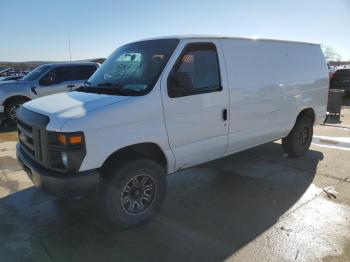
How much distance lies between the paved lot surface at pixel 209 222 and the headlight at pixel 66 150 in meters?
0.88

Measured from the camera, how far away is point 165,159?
412 cm

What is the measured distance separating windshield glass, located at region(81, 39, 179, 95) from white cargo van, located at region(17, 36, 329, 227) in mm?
16

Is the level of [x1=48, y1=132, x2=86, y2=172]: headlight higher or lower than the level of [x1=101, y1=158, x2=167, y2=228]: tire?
higher

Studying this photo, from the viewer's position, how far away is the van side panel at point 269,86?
188 inches

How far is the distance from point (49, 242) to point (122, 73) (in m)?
2.16

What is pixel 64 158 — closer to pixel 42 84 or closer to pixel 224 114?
pixel 224 114

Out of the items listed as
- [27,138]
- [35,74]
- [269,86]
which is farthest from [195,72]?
[35,74]

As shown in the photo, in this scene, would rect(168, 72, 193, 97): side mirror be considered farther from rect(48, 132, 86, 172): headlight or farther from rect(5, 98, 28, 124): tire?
rect(5, 98, 28, 124): tire

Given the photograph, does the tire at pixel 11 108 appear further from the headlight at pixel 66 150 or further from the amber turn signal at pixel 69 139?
the amber turn signal at pixel 69 139

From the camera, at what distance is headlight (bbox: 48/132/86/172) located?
10.8ft

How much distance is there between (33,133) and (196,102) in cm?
190

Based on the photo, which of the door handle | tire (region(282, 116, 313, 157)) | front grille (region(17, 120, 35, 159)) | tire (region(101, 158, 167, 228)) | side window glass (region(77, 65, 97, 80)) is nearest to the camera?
tire (region(101, 158, 167, 228))

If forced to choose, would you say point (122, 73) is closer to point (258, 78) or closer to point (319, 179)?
point (258, 78)

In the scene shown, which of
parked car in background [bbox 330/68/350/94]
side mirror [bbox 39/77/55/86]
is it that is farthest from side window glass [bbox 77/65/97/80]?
parked car in background [bbox 330/68/350/94]
